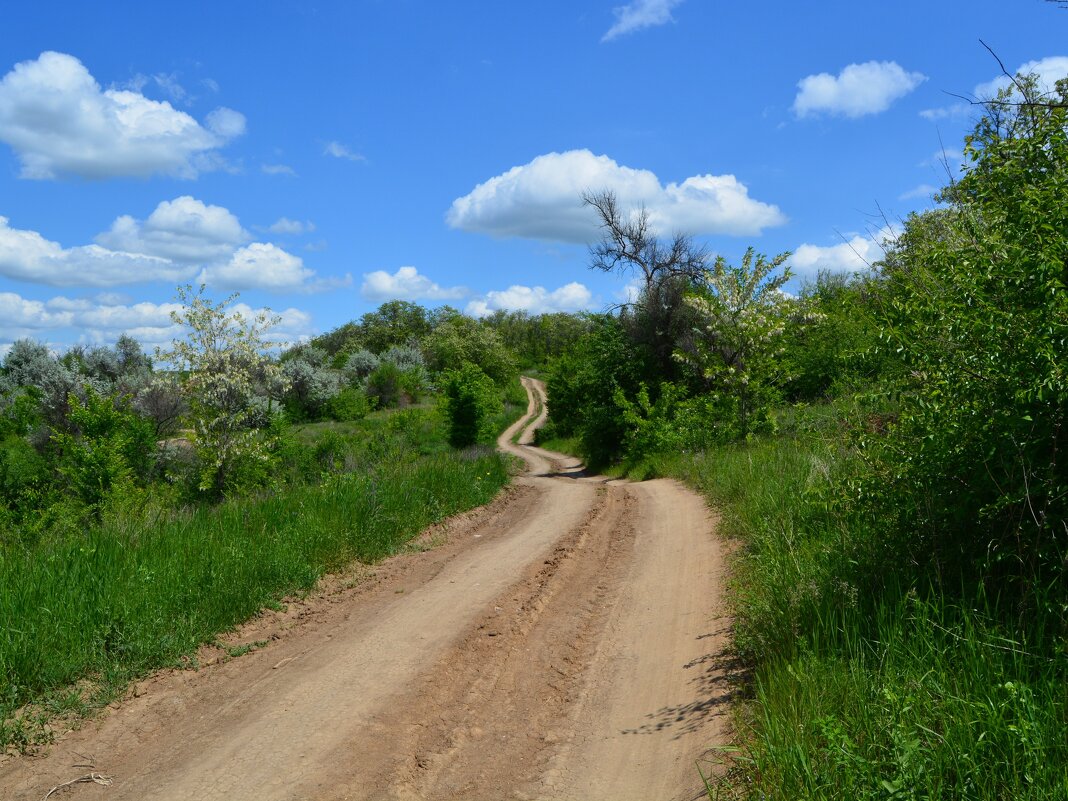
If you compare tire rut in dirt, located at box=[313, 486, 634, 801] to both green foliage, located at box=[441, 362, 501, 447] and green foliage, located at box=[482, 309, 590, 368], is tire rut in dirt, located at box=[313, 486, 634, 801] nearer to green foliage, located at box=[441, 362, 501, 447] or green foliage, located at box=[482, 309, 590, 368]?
green foliage, located at box=[441, 362, 501, 447]

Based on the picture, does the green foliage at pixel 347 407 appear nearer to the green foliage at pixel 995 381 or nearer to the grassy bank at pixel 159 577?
the grassy bank at pixel 159 577

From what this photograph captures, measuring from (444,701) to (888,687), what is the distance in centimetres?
319

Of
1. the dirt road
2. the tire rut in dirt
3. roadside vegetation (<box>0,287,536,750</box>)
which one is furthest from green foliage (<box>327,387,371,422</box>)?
the tire rut in dirt

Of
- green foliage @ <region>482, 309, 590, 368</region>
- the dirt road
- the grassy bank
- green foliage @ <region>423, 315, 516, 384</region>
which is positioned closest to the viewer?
the dirt road

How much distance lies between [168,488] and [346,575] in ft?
39.1

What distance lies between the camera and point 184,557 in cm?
815

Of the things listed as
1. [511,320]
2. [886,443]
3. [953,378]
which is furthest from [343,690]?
[511,320]

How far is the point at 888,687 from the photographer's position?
13.3 feet

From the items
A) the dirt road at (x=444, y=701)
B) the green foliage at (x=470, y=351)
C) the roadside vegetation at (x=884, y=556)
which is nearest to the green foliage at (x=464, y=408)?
the roadside vegetation at (x=884, y=556)

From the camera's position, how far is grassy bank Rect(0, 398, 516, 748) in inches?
234

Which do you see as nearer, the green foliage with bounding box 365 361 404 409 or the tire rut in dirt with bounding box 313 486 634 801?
the tire rut in dirt with bounding box 313 486 634 801

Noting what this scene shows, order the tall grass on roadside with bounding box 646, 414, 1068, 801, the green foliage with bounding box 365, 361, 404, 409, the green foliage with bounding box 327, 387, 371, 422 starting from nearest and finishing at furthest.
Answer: the tall grass on roadside with bounding box 646, 414, 1068, 801
the green foliage with bounding box 327, 387, 371, 422
the green foliage with bounding box 365, 361, 404, 409

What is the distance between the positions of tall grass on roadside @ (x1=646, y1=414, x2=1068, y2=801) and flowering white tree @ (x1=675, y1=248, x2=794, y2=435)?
1534 cm

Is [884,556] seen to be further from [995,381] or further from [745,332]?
[745,332]
